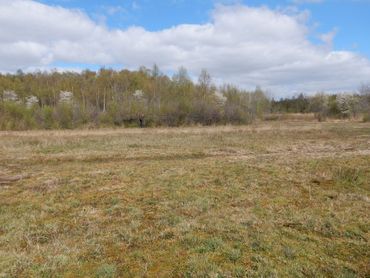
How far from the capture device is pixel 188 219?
26.4ft

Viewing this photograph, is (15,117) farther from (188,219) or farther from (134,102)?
(188,219)

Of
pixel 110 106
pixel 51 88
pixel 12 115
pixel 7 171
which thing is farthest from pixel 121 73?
pixel 7 171

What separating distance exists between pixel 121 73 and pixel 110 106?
27497 mm

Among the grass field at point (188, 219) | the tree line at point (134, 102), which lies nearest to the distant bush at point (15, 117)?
the tree line at point (134, 102)

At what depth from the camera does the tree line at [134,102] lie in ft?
165

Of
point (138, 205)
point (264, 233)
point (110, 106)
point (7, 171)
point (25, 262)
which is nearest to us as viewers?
point (25, 262)

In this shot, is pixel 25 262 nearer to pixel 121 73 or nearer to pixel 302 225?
pixel 302 225

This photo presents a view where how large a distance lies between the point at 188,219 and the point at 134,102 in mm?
47833

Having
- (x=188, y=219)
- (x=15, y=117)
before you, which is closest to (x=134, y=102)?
(x=15, y=117)

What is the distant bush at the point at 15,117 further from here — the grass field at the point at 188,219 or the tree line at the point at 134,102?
the grass field at the point at 188,219

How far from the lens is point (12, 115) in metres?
49.5

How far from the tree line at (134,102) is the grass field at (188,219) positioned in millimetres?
36292

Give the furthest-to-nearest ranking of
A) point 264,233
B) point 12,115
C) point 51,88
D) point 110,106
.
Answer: point 51,88 → point 110,106 → point 12,115 → point 264,233

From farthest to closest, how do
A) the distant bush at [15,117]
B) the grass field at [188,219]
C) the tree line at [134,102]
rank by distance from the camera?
the tree line at [134,102], the distant bush at [15,117], the grass field at [188,219]
